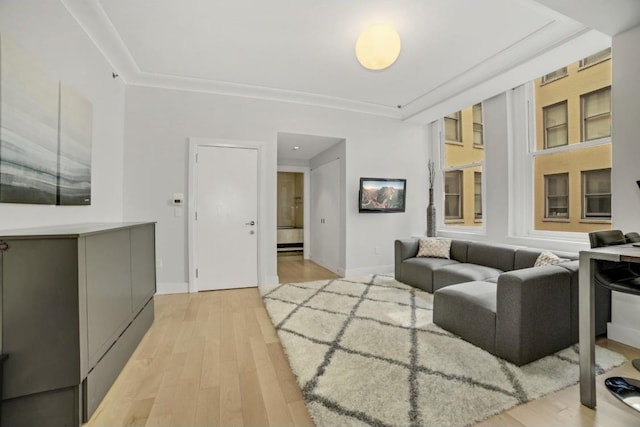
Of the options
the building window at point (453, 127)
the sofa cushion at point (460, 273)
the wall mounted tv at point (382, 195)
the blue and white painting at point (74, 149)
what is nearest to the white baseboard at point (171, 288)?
the blue and white painting at point (74, 149)

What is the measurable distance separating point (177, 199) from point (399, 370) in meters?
3.39

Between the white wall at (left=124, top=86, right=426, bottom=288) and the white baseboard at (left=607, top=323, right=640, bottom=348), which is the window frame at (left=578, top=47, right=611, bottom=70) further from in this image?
the white baseboard at (left=607, top=323, right=640, bottom=348)

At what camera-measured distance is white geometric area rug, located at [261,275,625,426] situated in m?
1.45

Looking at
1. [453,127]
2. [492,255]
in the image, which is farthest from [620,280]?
[453,127]

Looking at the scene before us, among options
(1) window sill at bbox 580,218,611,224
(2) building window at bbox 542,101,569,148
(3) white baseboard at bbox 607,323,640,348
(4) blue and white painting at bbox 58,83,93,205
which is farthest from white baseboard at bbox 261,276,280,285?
(2) building window at bbox 542,101,569,148

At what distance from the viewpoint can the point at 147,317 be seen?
2.56m

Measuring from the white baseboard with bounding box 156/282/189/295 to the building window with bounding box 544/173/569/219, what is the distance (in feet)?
16.2

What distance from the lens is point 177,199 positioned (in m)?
3.72

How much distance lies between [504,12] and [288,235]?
5793mm

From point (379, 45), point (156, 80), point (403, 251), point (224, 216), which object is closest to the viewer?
point (379, 45)

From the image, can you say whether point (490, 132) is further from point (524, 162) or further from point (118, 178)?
point (118, 178)

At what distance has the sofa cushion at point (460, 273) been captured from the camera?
9.86 ft

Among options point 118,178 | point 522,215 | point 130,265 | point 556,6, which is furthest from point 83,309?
point 522,215

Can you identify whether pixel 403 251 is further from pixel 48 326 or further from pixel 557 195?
pixel 48 326
